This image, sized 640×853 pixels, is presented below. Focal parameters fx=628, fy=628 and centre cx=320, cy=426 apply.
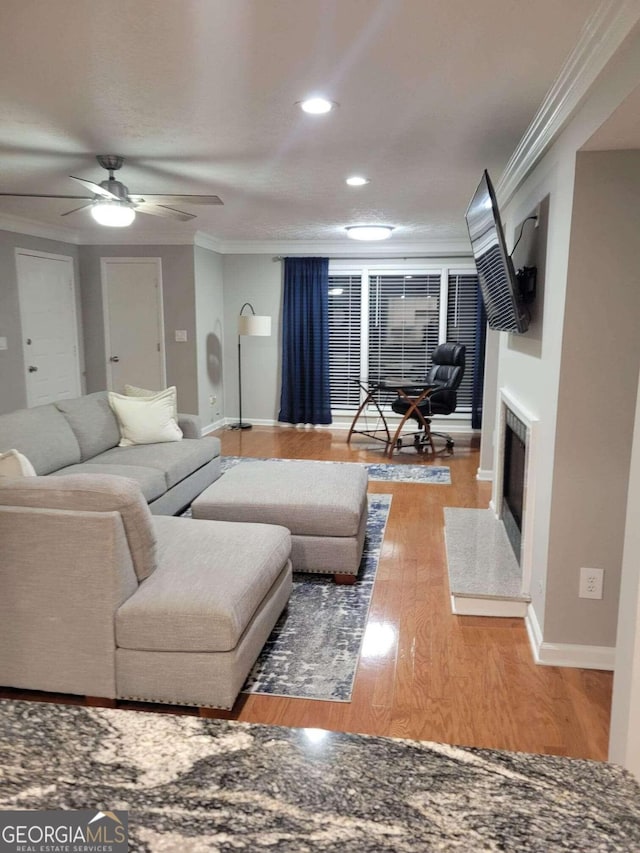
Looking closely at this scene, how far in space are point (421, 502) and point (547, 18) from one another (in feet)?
11.4

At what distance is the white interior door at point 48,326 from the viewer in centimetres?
626

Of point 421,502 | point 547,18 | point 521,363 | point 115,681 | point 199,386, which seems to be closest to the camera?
point 547,18

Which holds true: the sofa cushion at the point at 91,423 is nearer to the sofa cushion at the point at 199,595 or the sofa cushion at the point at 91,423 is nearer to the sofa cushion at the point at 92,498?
the sofa cushion at the point at 199,595

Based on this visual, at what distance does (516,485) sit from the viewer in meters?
3.60

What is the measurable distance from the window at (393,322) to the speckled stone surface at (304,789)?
7132 millimetres

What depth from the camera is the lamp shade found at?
7.24 m

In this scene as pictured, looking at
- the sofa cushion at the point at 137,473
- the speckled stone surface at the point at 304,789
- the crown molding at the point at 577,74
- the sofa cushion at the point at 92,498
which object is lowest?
the sofa cushion at the point at 137,473

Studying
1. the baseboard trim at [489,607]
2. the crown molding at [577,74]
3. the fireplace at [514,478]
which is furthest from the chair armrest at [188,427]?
the crown molding at [577,74]

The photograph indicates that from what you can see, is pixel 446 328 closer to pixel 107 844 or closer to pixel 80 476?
pixel 80 476

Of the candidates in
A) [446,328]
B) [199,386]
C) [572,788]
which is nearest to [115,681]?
[572,788]

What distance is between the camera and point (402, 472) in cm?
579

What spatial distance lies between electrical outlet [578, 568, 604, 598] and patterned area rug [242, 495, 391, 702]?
0.97 metres

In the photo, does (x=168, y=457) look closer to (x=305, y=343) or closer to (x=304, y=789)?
(x=304, y=789)

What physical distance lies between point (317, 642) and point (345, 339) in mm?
5595
